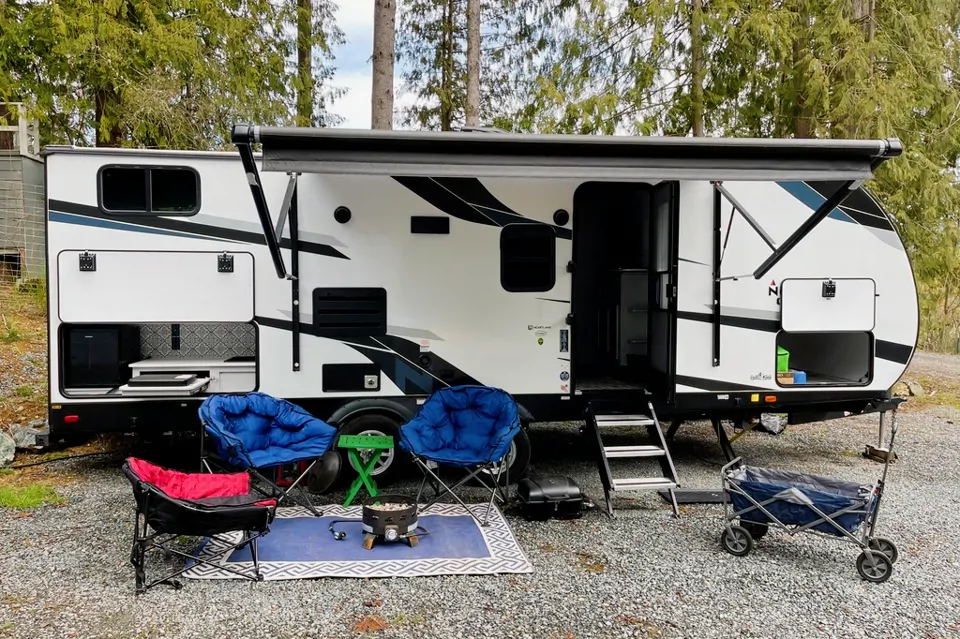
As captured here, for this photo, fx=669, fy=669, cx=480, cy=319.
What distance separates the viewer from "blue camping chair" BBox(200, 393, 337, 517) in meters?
3.98

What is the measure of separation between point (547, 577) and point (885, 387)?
328 centimetres

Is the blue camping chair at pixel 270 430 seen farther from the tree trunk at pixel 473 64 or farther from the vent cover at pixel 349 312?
the tree trunk at pixel 473 64

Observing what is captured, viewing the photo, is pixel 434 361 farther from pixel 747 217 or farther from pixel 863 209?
pixel 863 209

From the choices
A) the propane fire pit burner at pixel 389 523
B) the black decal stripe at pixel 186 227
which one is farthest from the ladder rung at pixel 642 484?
the black decal stripe at pixel 186 227

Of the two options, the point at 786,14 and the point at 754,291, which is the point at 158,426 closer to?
the point at 754,291

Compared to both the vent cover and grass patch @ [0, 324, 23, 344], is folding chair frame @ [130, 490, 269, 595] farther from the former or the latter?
grass patch @ [0, 324, 23, 344]

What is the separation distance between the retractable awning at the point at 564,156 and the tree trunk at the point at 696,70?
396 centimetres

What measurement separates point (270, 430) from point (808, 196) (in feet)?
13.4

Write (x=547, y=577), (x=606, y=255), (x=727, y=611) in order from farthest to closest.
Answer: (x=606, y=255), (x=547, y=577), (x=727, y=611)

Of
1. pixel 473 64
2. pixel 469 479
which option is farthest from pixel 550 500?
pixel 473 64

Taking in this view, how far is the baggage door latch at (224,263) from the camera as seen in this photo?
4445 millimetres

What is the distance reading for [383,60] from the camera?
7.41 m

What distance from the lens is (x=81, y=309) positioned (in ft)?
14.2

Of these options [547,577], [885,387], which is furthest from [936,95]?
[547,577]
